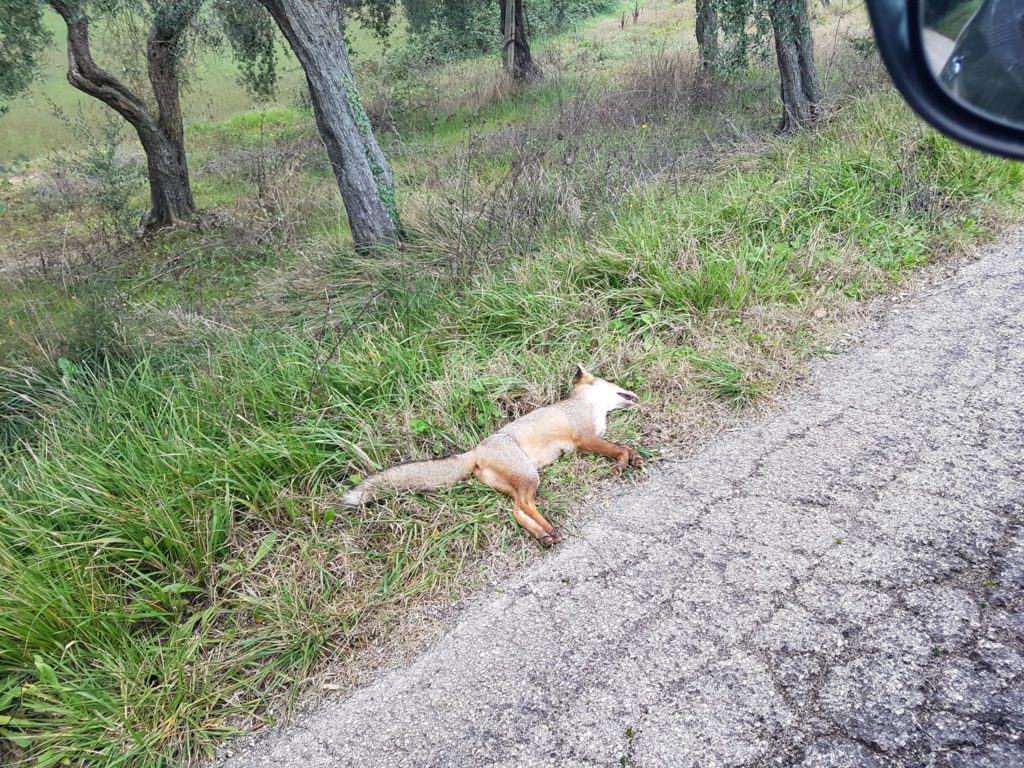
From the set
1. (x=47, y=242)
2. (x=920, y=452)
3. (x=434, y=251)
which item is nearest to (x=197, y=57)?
(x=47, y=242)

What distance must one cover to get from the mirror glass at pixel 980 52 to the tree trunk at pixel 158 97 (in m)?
9.67

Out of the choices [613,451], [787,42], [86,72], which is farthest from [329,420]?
[86,72]

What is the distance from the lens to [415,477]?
118 inches

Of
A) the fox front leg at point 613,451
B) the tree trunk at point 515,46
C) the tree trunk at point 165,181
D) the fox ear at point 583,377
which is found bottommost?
the fox front leg at point 613,451

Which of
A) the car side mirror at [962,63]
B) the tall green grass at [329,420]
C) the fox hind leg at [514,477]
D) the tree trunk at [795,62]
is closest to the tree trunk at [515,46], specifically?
the tree trunk at [795,62]

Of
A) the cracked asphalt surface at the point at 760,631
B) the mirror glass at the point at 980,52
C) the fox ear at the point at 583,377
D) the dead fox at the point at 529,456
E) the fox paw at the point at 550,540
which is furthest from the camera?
the fox ear at the point at 583,377

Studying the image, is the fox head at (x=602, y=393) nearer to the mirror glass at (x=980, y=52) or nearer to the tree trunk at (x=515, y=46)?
the mirror glass at (x=980, y=52)

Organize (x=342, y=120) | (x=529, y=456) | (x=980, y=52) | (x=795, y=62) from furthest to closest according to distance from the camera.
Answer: (x=795, y=62)
(x=342, y=120)
(x=529, y=456)
(x=980, y=52)

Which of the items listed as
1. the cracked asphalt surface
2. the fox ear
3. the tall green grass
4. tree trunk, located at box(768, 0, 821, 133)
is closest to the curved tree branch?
the tall green grass

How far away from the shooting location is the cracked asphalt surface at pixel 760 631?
5.98ft

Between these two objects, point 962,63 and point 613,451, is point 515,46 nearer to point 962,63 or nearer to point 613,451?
point 613,451

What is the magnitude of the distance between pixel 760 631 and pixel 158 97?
34.8ft

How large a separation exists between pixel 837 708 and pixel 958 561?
87cm

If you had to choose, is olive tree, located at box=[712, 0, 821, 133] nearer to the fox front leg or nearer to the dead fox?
the dead fox
